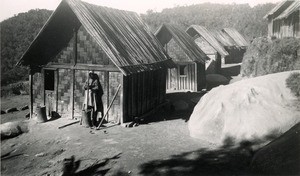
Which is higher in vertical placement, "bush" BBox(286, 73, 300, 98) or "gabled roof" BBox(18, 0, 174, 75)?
"gabled roof" BBox(18, 0, 174, 75)

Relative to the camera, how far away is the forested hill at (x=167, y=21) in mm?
30516

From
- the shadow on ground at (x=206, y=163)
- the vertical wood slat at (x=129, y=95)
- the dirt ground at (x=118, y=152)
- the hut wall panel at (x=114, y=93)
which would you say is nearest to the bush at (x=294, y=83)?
the shadow on ground at (x=206, y=163)

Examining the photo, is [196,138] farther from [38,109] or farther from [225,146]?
[38,109]

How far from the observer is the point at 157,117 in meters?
16.8

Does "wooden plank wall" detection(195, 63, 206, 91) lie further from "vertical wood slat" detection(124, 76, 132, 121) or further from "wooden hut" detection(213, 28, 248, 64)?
"wooden hut" detection(213, 28, 248, 64)

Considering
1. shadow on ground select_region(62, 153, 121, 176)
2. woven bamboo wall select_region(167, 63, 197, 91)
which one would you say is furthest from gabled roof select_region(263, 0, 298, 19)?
shadow on ground select_region(62, 153, 121, 176)

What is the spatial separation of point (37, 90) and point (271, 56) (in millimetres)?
18626

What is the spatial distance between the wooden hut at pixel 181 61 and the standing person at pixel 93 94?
11.7m

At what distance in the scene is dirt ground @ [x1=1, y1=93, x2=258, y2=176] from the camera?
9.26m

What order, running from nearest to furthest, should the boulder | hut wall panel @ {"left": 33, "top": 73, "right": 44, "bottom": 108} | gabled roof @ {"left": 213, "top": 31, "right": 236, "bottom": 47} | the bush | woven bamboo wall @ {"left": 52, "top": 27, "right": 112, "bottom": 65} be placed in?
1. the bush
2. the boulder
3. woven bamboo wall @ {"left": 52, "top": 27, "right": 112, "bottom": 65}
4. hut wall panel @ {"left": 33, "top": 73, "right": 44, "bottom": 108}
5. gabled roof @ {"left": 213, "top": 31, "right": 236, "bottom": 47}

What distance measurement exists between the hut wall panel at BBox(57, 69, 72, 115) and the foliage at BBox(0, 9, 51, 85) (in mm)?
14722

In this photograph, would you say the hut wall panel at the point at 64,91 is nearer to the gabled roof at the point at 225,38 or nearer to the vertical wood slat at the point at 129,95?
the vertical wood slat at the point at 129,95

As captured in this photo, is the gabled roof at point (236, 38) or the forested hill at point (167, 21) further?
the gabled roof at point (236, 38)

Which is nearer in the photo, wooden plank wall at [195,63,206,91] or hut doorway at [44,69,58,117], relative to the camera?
hut doorway at [44,69,58,117]
